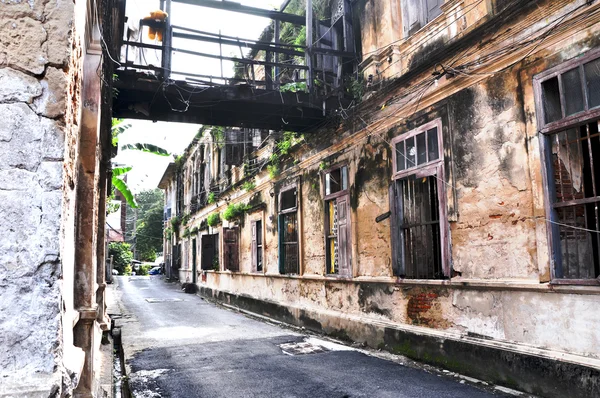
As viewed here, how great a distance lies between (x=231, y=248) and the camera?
16141 mm

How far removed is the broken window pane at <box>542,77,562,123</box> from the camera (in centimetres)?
519

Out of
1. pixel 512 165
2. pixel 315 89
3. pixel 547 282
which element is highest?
pixel 315 89

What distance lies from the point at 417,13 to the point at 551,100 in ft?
10.9

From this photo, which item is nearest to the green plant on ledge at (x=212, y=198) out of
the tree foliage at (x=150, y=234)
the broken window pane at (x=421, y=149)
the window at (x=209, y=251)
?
the window at (x=209, y=251)

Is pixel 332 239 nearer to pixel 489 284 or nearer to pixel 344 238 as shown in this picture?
pixel 344 238

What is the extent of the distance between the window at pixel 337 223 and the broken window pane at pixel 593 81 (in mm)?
5025

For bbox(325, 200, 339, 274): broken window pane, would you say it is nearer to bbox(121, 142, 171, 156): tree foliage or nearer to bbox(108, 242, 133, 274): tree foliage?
bbox(121, 142, 171, 156): tree foliage

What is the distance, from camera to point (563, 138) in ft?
16.7

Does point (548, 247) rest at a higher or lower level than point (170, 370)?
higher

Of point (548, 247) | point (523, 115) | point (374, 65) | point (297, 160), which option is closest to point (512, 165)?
point (523, 115)

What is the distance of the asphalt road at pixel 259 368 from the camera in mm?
5496

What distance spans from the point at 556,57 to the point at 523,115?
2.34 feet

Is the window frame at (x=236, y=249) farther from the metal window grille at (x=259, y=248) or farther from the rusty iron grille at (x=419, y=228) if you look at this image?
the rusty iron grille at (x=419, y=228)

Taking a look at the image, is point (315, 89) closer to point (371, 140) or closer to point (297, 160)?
point (371, 140)
